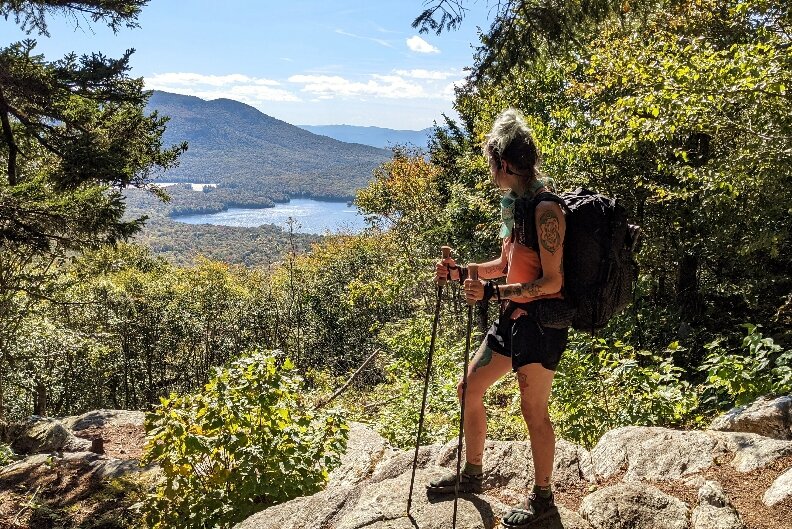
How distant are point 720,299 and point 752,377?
5.22 meters

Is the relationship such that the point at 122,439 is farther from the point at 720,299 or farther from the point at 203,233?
the point at 203,233

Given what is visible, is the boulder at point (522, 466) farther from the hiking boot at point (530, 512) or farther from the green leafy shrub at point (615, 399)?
the green leafy shrub at point (615, 399)

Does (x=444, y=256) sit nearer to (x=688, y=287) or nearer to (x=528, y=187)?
(x=528, y=187)

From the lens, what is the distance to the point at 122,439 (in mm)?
13617

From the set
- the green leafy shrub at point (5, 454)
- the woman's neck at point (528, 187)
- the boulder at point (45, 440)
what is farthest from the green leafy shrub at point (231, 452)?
the boulder at point (45, 440)

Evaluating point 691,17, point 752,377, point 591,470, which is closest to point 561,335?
point 591,470

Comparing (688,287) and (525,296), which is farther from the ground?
(525,296)

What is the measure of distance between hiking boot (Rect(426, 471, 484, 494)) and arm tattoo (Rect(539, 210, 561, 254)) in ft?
4.80

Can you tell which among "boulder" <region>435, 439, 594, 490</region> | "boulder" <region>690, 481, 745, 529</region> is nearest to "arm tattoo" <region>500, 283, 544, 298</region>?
"boulder" <region>690, 481, 745, 529</region>

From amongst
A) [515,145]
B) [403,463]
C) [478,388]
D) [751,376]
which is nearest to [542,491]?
[478,388]

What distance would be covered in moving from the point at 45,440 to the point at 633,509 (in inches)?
475

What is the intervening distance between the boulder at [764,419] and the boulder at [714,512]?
5.13ft

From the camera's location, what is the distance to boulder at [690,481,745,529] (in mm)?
2711

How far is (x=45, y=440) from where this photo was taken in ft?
36.2
